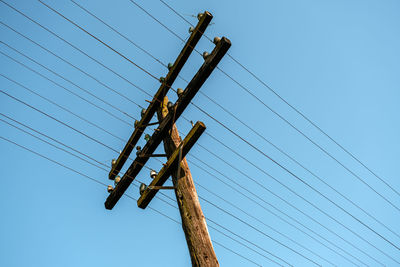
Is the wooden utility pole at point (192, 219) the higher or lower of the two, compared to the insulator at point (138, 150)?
higher

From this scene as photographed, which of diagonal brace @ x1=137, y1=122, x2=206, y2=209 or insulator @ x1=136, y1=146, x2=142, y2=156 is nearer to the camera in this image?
diagonal brace @ x1=137, y1=122, x2=206, y2=209

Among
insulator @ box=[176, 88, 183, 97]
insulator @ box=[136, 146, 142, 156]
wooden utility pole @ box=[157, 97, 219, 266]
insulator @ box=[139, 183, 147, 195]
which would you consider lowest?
insulator @ box=[139, 183, 147, 195]

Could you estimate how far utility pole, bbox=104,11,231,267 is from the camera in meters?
3.89

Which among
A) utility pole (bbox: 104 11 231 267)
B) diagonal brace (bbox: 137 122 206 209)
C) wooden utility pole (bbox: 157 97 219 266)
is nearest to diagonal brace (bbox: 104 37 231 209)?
utility pole (bbox: 104 11 231 267)

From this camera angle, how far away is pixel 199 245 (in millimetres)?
3744

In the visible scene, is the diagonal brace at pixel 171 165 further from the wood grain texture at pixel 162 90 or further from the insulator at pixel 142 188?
the wood grain texture at pixel 162 90

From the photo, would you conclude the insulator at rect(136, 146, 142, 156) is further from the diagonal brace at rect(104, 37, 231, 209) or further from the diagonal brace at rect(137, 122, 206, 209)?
the diagonal brace at rect(137, 122, 206, 209)

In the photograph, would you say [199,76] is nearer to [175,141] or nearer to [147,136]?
[175,141]

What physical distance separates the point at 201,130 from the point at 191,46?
5.61ft

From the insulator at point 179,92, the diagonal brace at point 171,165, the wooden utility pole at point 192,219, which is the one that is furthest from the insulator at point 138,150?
the insulator at point 179,92

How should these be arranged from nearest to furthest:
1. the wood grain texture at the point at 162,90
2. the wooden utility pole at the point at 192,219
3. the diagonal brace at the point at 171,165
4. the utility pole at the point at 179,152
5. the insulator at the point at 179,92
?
the wooden utility pole at the point at 192,219, the utility pole at the point at 179,152, the diagonal brace at the point at 171,165, the insulator at the point at 179,92, the wood grain texture at the point at 162,90

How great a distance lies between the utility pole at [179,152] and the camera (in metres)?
3.89

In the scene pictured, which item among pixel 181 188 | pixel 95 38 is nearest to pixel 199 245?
pixel 181 188

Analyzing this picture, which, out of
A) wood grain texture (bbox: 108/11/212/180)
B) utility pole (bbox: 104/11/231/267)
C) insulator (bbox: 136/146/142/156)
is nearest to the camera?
utility pole (bbox: 104/11/231/267)
